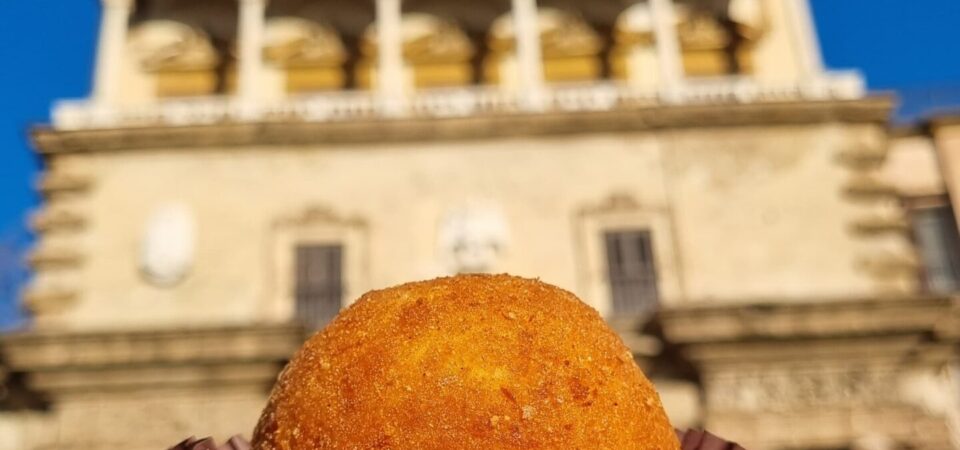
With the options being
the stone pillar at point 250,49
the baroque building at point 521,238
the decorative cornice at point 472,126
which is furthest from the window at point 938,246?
the stone pillar at point 250,49

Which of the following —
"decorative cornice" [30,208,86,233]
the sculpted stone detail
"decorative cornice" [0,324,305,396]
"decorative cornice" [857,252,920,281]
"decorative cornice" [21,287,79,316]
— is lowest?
the sculpted stone detail

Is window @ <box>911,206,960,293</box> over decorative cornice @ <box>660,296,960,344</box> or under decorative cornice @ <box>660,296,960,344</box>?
over

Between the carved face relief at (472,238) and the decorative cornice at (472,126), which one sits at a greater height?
the decorative cornice at (472,126)

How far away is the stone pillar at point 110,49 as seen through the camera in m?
15.4

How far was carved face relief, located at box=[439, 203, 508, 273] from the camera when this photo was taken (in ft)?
43.3

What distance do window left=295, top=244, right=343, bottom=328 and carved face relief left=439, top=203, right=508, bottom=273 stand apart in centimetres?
161

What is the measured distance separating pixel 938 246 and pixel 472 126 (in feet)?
25.1

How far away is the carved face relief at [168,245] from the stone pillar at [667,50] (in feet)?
25.5

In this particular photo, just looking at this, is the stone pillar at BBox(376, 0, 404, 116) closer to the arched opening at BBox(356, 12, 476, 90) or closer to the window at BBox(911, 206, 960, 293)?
the arched opening at BBox(356, 12, 476, 90)

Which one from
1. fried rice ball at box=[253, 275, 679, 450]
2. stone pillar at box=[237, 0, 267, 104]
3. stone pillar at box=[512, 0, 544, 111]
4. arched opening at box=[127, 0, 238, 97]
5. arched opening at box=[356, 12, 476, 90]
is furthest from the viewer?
A: arched opening at box=[356, 12, 476, 90]

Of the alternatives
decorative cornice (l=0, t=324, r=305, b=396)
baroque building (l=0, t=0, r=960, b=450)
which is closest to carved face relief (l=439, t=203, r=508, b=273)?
baroque building (l=0, t=0, r=960, b=450)

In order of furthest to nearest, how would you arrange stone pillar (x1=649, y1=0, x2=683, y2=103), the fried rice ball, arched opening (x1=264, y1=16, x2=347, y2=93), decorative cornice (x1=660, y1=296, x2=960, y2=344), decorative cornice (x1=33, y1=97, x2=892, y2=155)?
1. arched opening (x1=264, y1=16, x2=347, y2=93)
2. stone pillar (x1=649, y1=0, x2=683, y2=103)
3. decorative cornice (x1=33, y1=97, x2=892, y2=155)
4. decorative cornice (x1=660, y1=296, x2=960, y2=344)
5. the fried rice ball

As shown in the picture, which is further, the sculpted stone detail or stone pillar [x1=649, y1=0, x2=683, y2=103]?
stone pillar [x1=649, y1=0, x2=683, y2=103]

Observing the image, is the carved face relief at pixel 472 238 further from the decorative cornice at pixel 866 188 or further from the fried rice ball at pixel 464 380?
the fried rice ball at pixel 464 380
